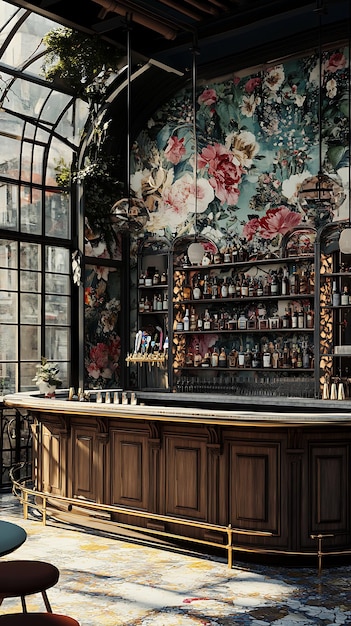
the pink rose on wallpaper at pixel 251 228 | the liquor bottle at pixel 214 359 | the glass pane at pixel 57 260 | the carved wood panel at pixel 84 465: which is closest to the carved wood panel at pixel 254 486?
the carved wood panel at pixel 84 465

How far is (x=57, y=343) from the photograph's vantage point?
10.1 m

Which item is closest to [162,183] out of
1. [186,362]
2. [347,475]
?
[186,362]

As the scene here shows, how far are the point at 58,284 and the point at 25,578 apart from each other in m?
6.77

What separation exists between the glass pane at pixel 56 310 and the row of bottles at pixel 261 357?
66.5 inches

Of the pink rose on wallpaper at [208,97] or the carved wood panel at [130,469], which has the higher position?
the pink rose on wallpaper at [208,97]

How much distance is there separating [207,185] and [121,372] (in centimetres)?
278

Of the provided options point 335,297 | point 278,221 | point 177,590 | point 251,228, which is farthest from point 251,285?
point 177,590

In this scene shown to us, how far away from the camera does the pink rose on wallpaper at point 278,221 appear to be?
9.23 m

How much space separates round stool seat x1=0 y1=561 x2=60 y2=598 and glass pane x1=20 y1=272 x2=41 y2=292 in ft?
20.1

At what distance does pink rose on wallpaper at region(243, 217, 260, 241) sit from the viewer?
9539mm

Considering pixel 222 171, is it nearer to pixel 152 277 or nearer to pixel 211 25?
pixel 152 277

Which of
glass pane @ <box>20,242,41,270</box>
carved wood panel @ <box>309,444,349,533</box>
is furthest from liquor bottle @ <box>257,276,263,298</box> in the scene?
carved wood panel @ <box>309,444,349,533</box>

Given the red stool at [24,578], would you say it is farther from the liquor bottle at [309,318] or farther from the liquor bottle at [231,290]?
the liquor bottle at [231,290]

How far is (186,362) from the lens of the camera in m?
9.96
